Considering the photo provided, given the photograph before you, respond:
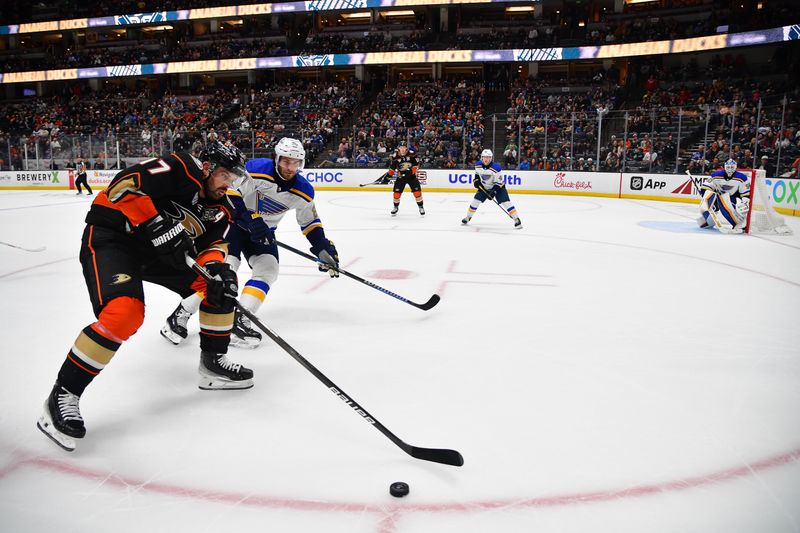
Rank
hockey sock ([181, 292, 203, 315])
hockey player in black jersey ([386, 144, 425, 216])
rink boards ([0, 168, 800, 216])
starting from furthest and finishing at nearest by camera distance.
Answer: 1. rink boards ([0, 168, 800, 216])
2. hockey player in black jersey ([386, 144, 425, 216])
3. hockey sock ([181, 292, 203, 315])

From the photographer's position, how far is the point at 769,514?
72.3 inches

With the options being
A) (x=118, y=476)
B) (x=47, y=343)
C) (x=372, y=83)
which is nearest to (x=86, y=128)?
(x=372, y=83)

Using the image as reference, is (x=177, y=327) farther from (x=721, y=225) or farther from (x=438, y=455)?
(x=721, y=225)

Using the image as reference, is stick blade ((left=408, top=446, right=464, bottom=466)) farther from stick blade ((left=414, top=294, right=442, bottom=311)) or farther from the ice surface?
stick blade ((left=414, top=294, right=442, bottom=311))

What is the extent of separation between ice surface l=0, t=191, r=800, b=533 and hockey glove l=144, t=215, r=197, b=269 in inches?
26.9

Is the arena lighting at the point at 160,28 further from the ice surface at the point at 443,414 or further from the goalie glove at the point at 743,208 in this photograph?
the goalie glove at the point at 743,208

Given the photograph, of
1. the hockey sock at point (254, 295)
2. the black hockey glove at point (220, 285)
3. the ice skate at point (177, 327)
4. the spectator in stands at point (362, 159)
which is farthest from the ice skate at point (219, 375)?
the spectator in stands at point (362, 159)

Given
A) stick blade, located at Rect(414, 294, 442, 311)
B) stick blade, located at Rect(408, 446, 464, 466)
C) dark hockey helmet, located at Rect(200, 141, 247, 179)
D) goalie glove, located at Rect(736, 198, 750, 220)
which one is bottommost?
stick blade, located at Rect(408, 446, 464, 466)

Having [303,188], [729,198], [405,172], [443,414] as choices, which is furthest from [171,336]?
[729,198]

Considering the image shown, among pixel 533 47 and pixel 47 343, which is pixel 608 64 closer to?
pixel 533 47

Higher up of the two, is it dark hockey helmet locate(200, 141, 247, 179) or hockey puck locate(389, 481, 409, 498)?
dark hockey helmet locate(200, 141, 247, 179)

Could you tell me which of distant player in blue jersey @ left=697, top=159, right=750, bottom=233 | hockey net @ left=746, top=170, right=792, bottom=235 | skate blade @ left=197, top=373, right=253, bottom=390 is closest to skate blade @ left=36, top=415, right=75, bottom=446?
skate blade @ left=197, top=373, right=253, bottom=390

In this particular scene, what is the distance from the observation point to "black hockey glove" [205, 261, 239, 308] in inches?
98.4

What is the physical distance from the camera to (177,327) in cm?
358
